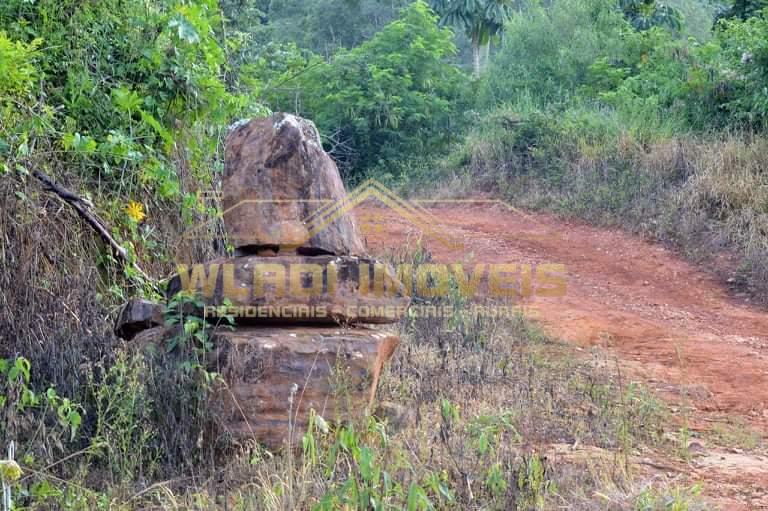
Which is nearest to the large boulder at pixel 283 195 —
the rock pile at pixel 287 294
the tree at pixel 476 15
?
the rock pile at pixel 287 294

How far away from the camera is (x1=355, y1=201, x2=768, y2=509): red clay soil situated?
5.81 meters

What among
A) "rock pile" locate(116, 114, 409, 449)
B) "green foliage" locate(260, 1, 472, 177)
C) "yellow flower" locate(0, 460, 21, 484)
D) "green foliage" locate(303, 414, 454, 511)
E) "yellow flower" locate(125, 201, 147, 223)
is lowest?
"green foliage" locate(303, 414, 454, 511)

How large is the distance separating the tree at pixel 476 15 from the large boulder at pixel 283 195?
22.3 m

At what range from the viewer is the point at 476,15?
27.1 meters

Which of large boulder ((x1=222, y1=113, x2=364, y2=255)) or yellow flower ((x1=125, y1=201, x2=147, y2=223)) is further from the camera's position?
yellow flower ((x1=125, y1=201, x2=147, y2=223))

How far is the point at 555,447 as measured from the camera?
4.76 metres

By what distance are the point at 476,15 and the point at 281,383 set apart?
24.1 metres

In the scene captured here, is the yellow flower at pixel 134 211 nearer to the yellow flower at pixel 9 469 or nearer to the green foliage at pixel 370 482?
the green foliage at pixel 370 482

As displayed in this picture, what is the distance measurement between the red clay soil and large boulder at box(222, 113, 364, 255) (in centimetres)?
221

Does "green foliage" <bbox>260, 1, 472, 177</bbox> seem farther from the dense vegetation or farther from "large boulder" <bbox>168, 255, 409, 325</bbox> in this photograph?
"large boulder" <bbox>168, 255, 409, 325</bbox>

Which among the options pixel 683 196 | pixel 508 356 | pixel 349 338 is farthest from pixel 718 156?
pixel 349 338

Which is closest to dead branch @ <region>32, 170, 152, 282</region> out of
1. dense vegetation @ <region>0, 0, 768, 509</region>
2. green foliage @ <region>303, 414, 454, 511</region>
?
A: dense vegetation @ <region>0, 0, 768, 509</region>

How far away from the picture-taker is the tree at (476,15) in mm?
26875

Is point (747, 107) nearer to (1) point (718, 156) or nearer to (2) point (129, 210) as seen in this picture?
(1) point (718, 156)
